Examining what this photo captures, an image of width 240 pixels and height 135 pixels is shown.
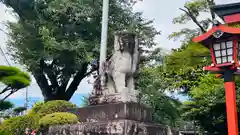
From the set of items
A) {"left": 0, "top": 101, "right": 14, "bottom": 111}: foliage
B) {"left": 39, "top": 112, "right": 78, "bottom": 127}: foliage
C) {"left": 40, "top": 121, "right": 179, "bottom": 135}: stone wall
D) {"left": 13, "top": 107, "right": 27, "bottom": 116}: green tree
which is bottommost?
{"left": 40, "top": 121, "right": 179, "bottom": 135}: stone wall

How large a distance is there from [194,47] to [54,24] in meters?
7.06

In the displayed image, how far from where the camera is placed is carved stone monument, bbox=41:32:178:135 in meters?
6.38

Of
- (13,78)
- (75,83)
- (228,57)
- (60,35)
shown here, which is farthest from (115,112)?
(75,83)

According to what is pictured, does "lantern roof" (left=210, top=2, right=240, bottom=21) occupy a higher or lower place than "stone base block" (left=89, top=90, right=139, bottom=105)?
higher

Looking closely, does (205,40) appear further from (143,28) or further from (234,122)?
(143,28)

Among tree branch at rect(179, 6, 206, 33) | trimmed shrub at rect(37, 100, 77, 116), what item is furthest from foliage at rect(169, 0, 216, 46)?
trimmed shrub at rect(37, 100, 77, 116)

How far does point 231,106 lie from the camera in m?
9.36

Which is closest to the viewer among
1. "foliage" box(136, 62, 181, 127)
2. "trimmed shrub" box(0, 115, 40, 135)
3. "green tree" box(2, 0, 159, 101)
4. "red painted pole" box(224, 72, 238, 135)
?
"trimmed shrub" box(0, 115, 40, 135)

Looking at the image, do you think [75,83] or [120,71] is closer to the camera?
[120,71]

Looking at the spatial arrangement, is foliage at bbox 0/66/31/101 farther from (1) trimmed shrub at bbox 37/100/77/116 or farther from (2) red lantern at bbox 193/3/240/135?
(2) red lantern at bbox 193/3/240/135

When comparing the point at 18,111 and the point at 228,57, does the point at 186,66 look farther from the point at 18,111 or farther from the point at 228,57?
the point at 18,111

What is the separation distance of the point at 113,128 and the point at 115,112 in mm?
442

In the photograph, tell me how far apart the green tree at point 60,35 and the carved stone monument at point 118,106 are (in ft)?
30.2

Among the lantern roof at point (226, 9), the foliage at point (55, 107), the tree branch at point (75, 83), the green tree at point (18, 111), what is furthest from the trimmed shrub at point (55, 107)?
the tree branch at point (75, 83)
